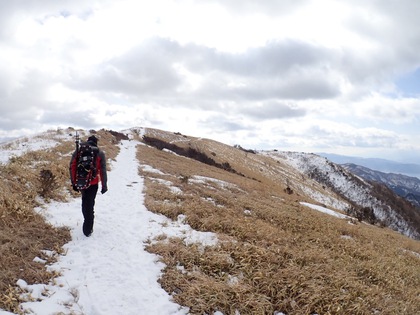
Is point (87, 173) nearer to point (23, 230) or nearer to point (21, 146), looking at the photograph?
point (23, 230)

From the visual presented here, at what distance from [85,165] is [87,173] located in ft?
0.80

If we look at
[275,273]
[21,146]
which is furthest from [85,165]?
[21,146]

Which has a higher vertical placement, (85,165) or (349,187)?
(85,165)

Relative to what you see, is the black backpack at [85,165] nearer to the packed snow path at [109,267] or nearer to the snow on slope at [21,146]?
the packed snow path at [109,267]

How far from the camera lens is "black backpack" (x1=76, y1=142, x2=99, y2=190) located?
8289 millimetres

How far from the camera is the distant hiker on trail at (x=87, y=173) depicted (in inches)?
327

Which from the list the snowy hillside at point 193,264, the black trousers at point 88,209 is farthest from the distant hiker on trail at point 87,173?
the snowy hillside at point 193,264

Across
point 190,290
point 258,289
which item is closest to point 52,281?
point 190,290

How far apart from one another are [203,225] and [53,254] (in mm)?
4769

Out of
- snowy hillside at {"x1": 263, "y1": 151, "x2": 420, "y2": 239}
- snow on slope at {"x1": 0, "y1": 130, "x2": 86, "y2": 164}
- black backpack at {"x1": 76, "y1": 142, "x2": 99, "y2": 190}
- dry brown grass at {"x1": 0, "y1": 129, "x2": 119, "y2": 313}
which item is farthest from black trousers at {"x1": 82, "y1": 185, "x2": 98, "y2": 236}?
snowy hillside at {"x1": 263, "y1": 151, "x2": 420, "y2": 239}

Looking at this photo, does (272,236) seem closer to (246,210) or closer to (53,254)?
(246,210)

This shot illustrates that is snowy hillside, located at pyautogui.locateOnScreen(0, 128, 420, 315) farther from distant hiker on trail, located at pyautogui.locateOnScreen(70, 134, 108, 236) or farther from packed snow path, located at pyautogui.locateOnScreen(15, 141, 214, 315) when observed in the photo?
distant hiker on trail, located at pyautogui.locateOnScreen(70, 134, 108, 236)

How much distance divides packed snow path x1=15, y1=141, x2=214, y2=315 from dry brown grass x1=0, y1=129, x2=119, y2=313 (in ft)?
0.93

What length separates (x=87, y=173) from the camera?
8.31 meters
